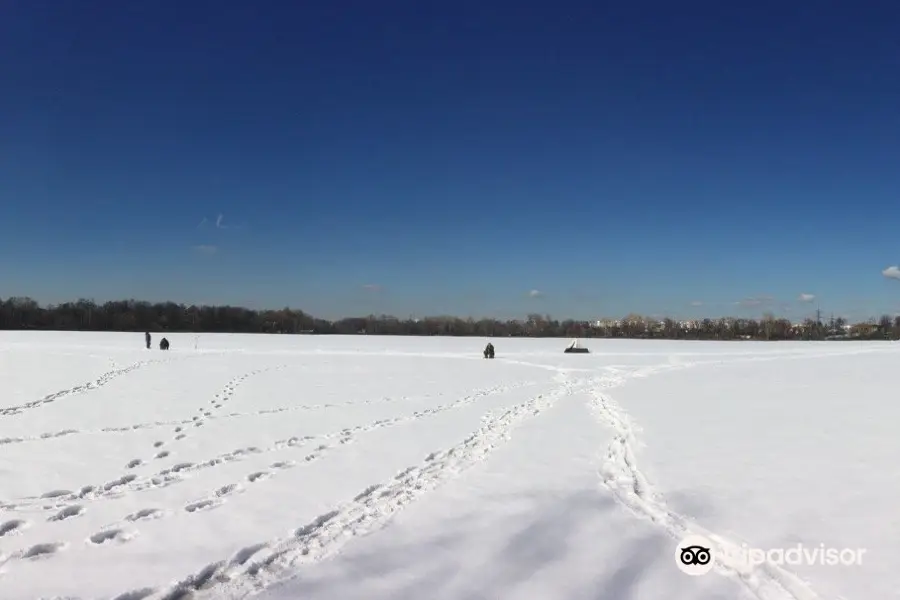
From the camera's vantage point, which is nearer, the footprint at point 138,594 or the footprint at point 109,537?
the footprint at point 138,594

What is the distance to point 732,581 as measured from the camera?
4012 mm

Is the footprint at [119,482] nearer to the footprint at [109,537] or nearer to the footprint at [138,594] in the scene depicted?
the footprint at [109,537]

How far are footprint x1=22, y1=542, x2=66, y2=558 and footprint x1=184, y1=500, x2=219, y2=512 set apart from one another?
3.46 feet

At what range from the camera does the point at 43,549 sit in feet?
14.4

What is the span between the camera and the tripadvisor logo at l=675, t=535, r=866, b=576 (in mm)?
4258

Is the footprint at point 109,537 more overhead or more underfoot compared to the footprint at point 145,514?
more underfoot

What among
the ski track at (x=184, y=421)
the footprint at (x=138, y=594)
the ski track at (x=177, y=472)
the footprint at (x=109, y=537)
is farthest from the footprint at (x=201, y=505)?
the ski track at (x=184, y=421)

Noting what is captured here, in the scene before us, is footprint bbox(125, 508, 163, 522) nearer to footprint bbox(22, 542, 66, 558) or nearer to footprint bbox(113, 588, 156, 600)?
footprint bbox(22, 542, 66, 558)

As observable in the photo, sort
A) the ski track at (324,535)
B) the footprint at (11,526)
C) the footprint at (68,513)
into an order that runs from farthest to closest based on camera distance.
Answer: the footprint at (68,513) → the footprint at (11,526) → the ski track at (324,535)

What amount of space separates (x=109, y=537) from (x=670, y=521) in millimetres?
4612

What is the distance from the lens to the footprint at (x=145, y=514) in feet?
16.8

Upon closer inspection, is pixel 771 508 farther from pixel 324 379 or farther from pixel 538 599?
pixel 324 379

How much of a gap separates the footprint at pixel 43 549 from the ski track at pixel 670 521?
15.4 feet

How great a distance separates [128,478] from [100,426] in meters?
3.83
